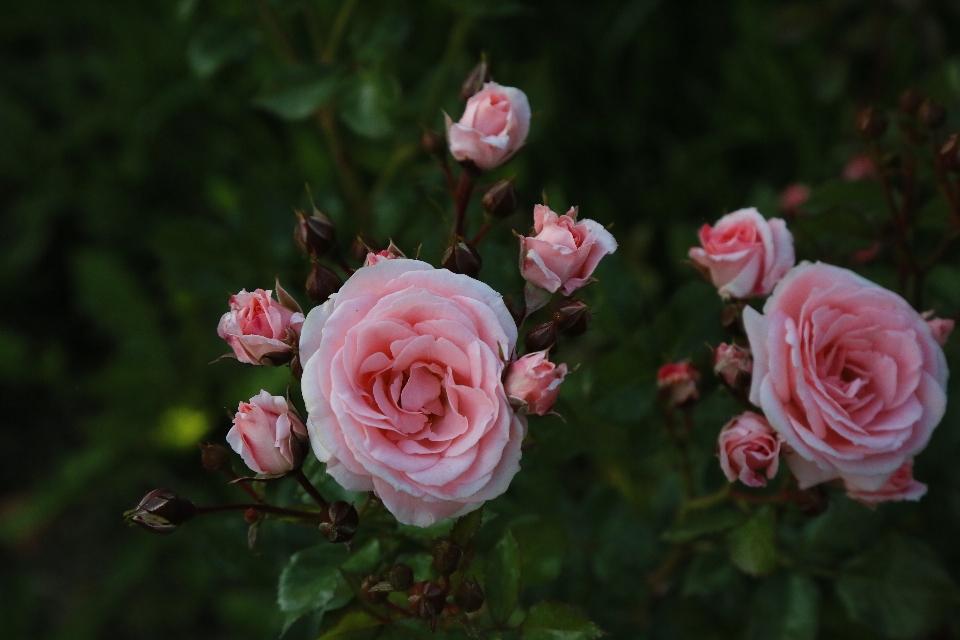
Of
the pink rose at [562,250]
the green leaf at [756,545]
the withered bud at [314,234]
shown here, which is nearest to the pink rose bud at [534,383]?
the pink rose at [562,250]

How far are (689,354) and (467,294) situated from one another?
0.56 m

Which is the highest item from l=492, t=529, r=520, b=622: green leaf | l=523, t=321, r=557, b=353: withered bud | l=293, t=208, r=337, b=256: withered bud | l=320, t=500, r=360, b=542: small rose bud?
l=293, t=208, r=337, b=256: withered bud

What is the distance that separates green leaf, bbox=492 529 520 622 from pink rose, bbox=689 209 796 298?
1.26ft

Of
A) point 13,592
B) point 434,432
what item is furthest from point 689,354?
point 13,592

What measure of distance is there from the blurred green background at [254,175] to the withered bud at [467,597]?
2.13 ft

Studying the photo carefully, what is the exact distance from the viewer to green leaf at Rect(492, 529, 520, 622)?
38.1 inches

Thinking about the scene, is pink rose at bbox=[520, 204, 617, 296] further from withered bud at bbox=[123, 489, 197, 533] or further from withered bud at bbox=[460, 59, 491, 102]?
withered bud at bbox=[123, 489, 197, 533]

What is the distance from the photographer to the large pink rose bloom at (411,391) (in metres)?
0.79

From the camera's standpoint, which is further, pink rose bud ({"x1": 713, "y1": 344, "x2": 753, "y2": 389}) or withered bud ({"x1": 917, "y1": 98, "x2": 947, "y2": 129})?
withered bud ({"x1": 917, "y1": 98, "x2": 947, "y2": 129})

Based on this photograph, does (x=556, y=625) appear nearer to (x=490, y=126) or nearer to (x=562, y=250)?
(x=562, y=250)

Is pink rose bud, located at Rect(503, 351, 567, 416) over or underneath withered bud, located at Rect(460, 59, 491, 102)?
underneath

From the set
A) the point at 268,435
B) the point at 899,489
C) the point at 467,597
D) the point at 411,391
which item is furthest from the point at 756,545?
the point at 268,435

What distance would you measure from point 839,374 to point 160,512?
0.75 meters

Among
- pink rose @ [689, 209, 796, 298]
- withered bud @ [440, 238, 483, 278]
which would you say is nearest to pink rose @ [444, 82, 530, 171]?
withered bud @ [440, 238, 483, 278]
